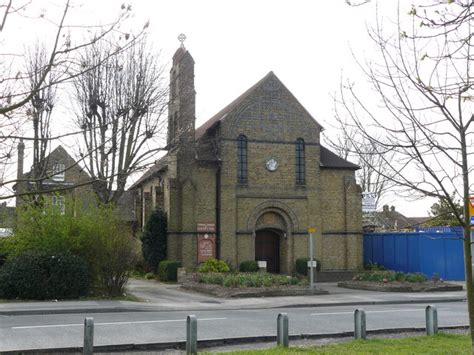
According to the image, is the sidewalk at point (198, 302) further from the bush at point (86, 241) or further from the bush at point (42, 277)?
the bush at point (86, 241)

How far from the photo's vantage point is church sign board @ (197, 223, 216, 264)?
3256cm

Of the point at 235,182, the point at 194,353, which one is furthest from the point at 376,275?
the point at 194,353

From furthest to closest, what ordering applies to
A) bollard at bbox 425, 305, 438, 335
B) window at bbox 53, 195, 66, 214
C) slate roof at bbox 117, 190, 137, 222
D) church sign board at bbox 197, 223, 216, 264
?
slate roof at bbox 117, 190, 137, 222, church sign board at bbox 197, 223, 216, 264, window at bbox 53, 195, 66, 214, bollard at bbox 425, 305, 438, 335

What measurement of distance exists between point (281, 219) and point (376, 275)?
21.9 ft

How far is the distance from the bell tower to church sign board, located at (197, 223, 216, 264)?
432 centimetres

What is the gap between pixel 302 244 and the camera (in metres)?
34.2

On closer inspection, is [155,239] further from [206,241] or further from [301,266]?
[301,266]

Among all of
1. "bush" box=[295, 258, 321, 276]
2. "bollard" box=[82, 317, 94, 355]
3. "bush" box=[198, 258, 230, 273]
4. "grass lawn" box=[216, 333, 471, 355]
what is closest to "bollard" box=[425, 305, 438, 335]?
"grass lawn" box=[216, 333, 471, 355]

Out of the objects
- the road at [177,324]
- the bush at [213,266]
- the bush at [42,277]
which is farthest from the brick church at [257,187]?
the road at [177,324]

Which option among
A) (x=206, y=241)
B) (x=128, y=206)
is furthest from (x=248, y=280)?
(x=128, y=206)

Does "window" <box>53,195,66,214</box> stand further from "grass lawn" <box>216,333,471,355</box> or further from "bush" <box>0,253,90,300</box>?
"grass lawn" <box>216,333,471,355</box>

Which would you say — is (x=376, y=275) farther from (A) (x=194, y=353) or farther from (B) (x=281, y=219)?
(A) (x=194, y=353)

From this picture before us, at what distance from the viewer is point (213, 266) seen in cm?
3128

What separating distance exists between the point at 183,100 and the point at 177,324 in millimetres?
19092
